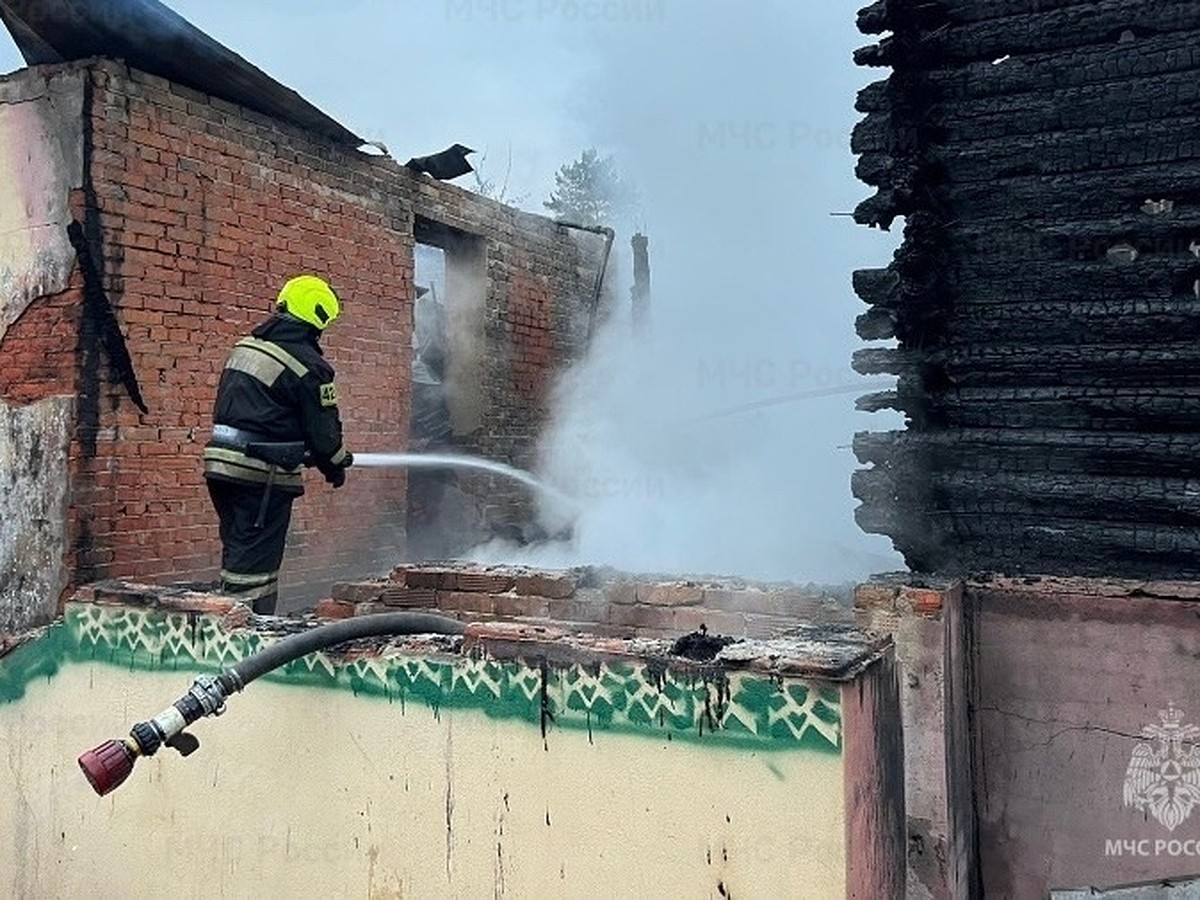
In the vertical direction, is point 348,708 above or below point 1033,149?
below

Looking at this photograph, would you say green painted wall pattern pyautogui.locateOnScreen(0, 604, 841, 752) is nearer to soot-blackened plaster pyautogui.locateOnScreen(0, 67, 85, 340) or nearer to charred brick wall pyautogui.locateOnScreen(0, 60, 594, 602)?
charred brick wall pyautogui.locateOnScreen(0, 60, 594, 602)

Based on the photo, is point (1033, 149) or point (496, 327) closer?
point (1033, 149)

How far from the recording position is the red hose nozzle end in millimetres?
2971

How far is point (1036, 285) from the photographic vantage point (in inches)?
162

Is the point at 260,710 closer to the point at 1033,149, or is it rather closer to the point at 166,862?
the point at 166,862

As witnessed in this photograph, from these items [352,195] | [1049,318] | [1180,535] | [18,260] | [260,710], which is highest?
[352,195]

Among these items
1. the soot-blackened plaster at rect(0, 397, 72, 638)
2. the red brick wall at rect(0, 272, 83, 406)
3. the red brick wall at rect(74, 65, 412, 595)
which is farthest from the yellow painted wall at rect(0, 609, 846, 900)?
the red brick wall at rect(0, 272, 83, 406)

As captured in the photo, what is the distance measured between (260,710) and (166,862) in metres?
0.82

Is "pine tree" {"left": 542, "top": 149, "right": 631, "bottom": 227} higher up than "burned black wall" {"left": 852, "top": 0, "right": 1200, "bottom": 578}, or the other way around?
"pine tree" {"left": 542, "top": 149, "right": 631, "bottom": 227}

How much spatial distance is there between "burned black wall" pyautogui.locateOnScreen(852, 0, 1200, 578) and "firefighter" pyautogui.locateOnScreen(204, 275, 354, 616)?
2644mm

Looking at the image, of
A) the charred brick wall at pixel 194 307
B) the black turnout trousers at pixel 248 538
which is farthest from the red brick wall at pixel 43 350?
the black turnout trousers at pixel 248 538

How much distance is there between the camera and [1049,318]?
13.3 feet

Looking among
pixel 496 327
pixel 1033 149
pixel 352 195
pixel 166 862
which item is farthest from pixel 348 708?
pixel 496 327

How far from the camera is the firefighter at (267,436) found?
4.93 metres
